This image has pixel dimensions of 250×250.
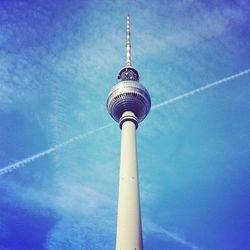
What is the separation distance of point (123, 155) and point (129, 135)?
4509 mm

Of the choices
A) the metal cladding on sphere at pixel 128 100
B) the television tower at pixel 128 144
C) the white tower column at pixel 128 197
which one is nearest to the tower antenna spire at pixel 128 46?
the television tower at pixel 128 144

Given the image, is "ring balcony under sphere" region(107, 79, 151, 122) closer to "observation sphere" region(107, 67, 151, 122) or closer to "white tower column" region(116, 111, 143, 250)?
"observation sphere" region(107, 67, 151, 122)

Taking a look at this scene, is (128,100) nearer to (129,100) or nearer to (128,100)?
(128,100)

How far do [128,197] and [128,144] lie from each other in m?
10.4

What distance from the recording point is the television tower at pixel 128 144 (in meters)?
44.7

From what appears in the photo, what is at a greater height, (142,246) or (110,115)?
(110,115)

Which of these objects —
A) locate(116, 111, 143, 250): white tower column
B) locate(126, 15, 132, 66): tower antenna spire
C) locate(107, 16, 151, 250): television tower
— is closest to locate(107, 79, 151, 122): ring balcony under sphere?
locate(107, 16, 151, 250): television tower

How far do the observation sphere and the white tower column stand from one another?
3.32m

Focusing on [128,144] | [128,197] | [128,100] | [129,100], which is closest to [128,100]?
[128,100]

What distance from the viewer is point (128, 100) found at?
62.5m

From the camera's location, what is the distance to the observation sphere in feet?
206

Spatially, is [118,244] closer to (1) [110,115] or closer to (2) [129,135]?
(2) [129,135]

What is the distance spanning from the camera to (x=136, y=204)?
157ft

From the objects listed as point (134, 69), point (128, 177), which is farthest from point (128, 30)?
point (128, 177)
